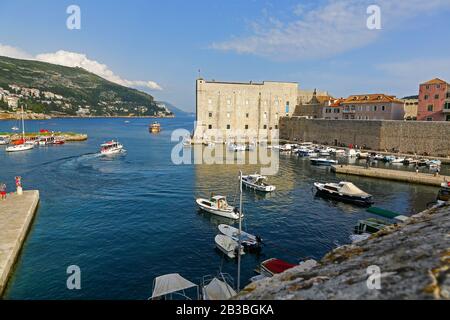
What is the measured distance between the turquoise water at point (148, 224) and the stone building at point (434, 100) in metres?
33.9

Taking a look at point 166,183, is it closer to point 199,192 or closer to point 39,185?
point 199,192

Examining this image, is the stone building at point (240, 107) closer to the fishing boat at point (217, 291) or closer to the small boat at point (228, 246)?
the small boat at point (228, 246)

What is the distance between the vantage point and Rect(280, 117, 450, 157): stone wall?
→ 57.9 m

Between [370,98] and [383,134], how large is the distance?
1790 cm

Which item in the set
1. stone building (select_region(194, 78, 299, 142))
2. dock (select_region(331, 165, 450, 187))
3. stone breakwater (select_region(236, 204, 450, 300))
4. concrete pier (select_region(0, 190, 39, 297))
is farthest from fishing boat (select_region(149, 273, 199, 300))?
stone building (select_region(194, 78, 299, 142))

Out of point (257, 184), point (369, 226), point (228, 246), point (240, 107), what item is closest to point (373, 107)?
point (240, 107)

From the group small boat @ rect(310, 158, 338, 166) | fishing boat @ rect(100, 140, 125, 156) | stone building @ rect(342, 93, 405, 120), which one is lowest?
small boat @ rect(310, 158, 338, 166)

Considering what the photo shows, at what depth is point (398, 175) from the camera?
144 feet

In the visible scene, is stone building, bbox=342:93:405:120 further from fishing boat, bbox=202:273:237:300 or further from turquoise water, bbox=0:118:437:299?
fishing boat, bbox=202:273:237:300

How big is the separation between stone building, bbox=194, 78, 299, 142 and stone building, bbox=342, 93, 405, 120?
19784 millimetres

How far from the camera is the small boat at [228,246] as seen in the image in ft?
66.4

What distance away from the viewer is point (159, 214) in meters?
28.5

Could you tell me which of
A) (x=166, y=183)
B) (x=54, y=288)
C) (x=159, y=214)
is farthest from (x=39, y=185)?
(x=54, y=288)
